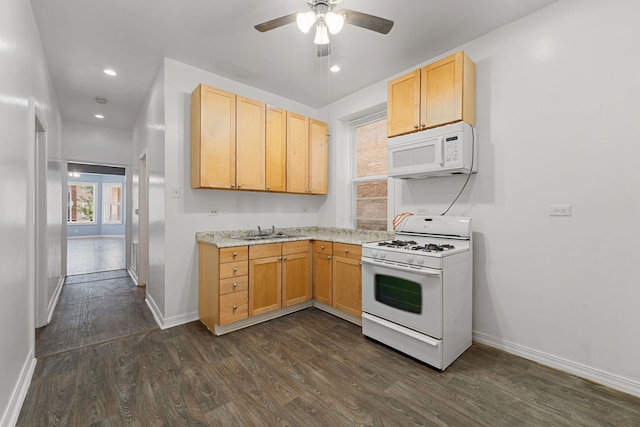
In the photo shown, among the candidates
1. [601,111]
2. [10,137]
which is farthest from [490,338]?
[10,137]

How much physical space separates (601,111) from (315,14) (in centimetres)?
214

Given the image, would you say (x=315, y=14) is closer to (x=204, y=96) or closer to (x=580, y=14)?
(x=204, y=96)

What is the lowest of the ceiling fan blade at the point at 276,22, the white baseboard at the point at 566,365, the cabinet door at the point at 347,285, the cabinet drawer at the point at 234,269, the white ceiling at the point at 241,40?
the white baseboard at the point at 566,365

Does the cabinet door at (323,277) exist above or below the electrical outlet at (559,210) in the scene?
below

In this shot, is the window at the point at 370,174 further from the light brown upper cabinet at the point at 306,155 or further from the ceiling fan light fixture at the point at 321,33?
the ceiling fan light fixture at the point at 321,33

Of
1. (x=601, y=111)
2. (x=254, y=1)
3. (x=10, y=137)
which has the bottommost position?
(x=10, y=137)

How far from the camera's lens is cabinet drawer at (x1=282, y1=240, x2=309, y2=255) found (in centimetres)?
321

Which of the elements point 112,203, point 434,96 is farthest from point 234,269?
point 112,203

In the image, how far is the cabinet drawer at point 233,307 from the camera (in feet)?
8.89

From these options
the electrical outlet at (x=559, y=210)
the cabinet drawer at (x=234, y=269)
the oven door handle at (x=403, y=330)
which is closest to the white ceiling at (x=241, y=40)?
the electrical outlet at (x=559, y=210)

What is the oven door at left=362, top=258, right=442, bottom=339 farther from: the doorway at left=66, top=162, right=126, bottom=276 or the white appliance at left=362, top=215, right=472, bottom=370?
the doorway at left=66, top=162, right=126, bottom=276

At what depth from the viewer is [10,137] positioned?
1.68m

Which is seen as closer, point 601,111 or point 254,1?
point 601,111

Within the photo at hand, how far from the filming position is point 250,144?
3252 mm
